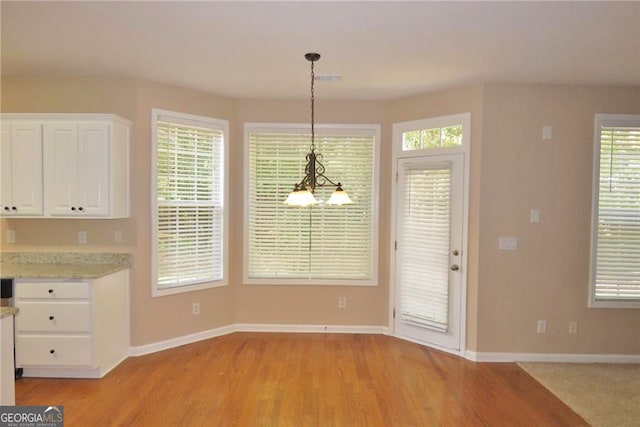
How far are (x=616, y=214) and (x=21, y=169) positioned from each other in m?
5.80

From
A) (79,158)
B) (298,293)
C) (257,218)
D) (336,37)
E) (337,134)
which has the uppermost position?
(336,37)

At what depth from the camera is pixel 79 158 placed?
3.51 m

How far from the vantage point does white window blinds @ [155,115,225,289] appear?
4.01 m

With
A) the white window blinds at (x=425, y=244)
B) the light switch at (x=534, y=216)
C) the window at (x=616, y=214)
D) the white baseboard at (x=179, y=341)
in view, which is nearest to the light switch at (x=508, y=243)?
the light switch at (x=534, y=216)

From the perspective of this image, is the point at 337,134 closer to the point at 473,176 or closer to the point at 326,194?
the point at 326,194

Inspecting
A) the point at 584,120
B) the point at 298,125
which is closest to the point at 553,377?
the point at 584,120

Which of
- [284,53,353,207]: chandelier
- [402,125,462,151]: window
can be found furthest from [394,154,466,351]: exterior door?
[284,53,353,207]: chandelier

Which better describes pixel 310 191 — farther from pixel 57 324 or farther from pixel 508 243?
pixel 57 324

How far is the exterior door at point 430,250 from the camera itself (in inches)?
157

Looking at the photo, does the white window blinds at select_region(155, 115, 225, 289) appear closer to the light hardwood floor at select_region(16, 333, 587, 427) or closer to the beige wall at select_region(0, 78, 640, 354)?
the beige wall at select_region(0, 78, 640, 354)

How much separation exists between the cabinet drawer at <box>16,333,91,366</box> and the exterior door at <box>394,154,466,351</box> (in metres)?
3.23

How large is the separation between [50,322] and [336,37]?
3376mm

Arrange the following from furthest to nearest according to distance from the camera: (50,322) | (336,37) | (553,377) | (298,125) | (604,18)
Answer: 1. (298,125)
2. (553,377)
3. (50,322)
4. (336,37)
5. (604,18)

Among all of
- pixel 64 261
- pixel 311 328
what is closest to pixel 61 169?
pixel 64 261
